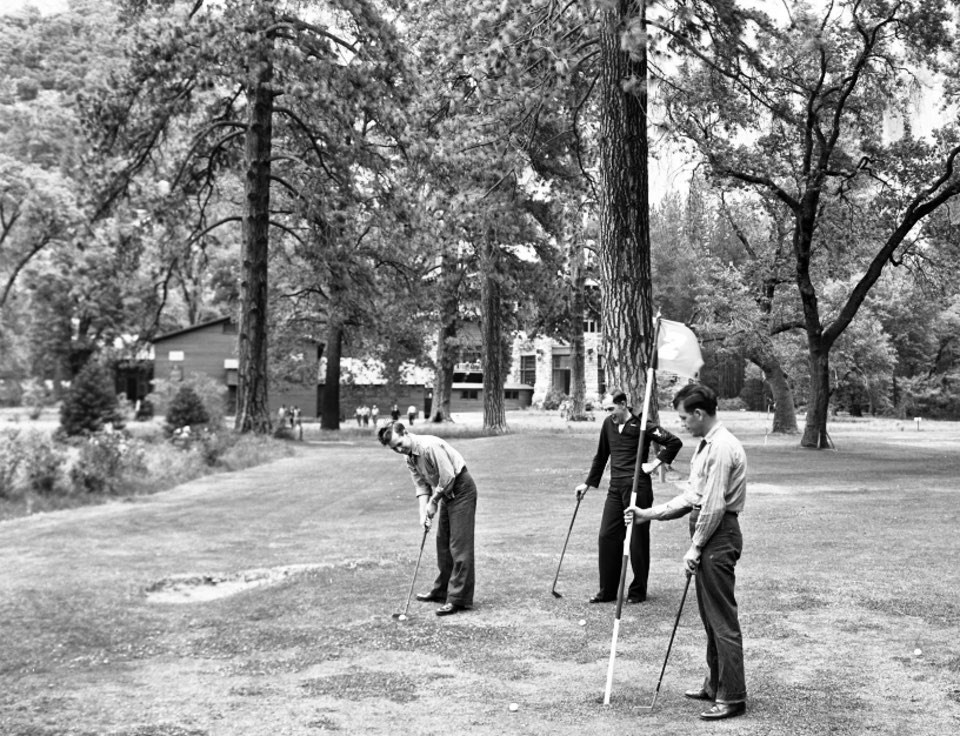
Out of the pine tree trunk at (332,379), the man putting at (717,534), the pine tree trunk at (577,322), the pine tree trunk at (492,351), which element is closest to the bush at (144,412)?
the pine tree trunk at (332,379)

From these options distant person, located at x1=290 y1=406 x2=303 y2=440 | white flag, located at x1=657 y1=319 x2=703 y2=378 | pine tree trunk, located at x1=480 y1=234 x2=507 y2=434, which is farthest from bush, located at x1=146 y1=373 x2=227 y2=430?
white flag, located at x1=657 y1=319 x2=703 y2=378

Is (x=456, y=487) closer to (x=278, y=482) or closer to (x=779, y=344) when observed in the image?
(x=278, y=482)

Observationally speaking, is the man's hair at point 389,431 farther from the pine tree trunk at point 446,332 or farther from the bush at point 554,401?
the bush at point 554,401

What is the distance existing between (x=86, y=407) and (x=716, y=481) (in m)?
28.7

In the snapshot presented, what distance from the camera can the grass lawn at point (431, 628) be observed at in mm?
6629

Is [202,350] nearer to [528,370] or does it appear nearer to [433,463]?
[528,370]

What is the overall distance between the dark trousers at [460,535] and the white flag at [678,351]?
7.99ft

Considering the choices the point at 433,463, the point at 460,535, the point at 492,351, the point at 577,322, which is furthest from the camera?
the point at 577,322

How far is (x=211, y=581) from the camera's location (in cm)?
1170

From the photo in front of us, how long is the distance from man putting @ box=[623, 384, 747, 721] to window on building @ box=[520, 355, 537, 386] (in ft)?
268

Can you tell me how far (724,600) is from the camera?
646 cm

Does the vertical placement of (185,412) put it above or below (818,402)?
below

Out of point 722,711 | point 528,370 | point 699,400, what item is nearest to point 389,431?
point 699,400

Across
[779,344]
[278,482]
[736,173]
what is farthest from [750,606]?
[779,344]
